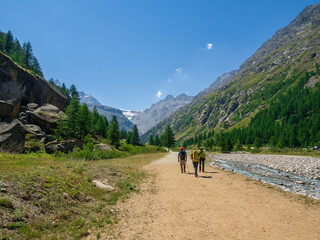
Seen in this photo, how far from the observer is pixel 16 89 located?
1597 inches

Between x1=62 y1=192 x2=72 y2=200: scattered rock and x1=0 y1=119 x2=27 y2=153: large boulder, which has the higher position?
x1=0 y1=119 x2=27 y2=153: large boulder

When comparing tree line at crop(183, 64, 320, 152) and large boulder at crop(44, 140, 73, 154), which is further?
tree line at crop(183, 64, 320, 152)

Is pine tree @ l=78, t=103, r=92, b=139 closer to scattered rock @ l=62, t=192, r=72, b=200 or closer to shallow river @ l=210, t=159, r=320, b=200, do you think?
scattered rock @ l=62, t=192, r=72, b=200

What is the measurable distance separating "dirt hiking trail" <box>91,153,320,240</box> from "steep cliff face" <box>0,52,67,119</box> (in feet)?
140

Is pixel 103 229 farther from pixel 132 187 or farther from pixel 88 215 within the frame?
pixel 132 187

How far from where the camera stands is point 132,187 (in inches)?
492

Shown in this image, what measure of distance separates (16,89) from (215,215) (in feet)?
176

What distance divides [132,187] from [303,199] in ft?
40.1

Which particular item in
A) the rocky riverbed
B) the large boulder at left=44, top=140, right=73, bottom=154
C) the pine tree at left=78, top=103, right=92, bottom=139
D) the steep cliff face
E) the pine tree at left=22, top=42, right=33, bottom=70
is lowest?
the rocky riverbed

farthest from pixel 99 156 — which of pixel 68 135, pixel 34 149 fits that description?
pixel 68 135

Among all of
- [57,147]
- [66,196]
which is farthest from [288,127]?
[66,196]

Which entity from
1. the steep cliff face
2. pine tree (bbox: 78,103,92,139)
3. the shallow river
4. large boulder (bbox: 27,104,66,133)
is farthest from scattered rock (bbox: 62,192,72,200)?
the steep cliff face

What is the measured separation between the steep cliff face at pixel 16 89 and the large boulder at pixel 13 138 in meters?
19.3

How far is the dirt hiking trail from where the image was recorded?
6438 mm
